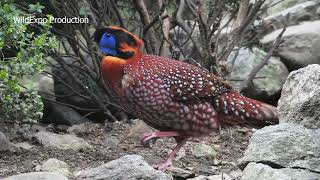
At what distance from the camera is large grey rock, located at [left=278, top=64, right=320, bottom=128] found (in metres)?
4.09

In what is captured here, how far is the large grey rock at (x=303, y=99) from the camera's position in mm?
4090

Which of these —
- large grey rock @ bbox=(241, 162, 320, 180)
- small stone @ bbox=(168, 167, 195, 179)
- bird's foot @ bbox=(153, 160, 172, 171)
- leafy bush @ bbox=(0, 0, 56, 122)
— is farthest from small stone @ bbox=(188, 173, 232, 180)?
leafy bush @ bbox=(0, 0, 56, 122)

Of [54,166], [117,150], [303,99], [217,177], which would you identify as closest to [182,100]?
→ [217,177]

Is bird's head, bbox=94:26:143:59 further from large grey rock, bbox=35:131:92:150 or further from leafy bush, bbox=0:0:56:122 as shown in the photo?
large grey rock, bbox=35:131:92:150

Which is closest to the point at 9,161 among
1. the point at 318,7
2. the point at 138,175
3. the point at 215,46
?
the point at 138,175

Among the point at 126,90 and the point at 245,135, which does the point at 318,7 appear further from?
the point at 126,90

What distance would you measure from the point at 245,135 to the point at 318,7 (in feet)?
16.5

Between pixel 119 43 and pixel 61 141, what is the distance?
1.15 metres

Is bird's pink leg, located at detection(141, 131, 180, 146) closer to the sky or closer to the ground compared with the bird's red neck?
closer to the ground

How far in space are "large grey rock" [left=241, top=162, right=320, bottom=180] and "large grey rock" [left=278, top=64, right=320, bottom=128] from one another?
0.55 metres

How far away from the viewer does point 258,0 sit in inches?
249

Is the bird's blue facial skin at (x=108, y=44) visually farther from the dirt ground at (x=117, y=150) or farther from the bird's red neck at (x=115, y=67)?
the dirt ground at (x=117, y=150)

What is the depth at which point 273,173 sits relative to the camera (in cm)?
359

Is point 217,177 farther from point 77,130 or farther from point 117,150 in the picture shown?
point 77,130
